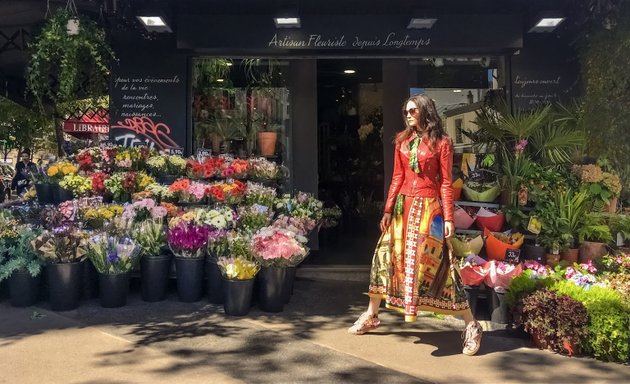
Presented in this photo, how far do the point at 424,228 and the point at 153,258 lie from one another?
2.76 m

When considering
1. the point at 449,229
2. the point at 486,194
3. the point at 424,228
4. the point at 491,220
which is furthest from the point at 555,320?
the point at 486,194

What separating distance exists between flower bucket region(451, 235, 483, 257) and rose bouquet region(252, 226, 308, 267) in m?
1.57

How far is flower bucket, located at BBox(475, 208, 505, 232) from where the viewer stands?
19.4 ft

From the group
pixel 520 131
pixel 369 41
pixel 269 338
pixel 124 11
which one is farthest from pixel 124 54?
pixel 520 131

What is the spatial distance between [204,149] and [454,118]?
11.4 ft

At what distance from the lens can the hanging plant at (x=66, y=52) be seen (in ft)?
20.4

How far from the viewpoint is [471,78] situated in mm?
7383

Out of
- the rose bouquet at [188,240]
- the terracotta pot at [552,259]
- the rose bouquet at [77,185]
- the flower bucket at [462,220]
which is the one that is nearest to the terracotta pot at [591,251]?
the terracotta pot at [552,259]

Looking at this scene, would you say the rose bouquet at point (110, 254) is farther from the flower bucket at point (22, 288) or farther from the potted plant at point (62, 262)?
the flower bucket at point (22, 288)

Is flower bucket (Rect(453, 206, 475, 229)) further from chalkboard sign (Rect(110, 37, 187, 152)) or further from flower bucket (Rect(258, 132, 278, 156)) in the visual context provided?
chalkboard sign (Rect(110, 37, 187, 152))

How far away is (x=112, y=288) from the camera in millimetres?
5188

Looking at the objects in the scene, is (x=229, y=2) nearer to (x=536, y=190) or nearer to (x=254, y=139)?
(x=254, y=139)

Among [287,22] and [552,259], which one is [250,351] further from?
[287,22]

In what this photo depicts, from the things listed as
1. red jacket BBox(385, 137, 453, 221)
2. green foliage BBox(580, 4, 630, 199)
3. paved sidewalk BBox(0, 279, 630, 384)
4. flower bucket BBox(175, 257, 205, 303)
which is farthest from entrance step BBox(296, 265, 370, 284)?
green foliage BBox(580, 4, 630, 199)
